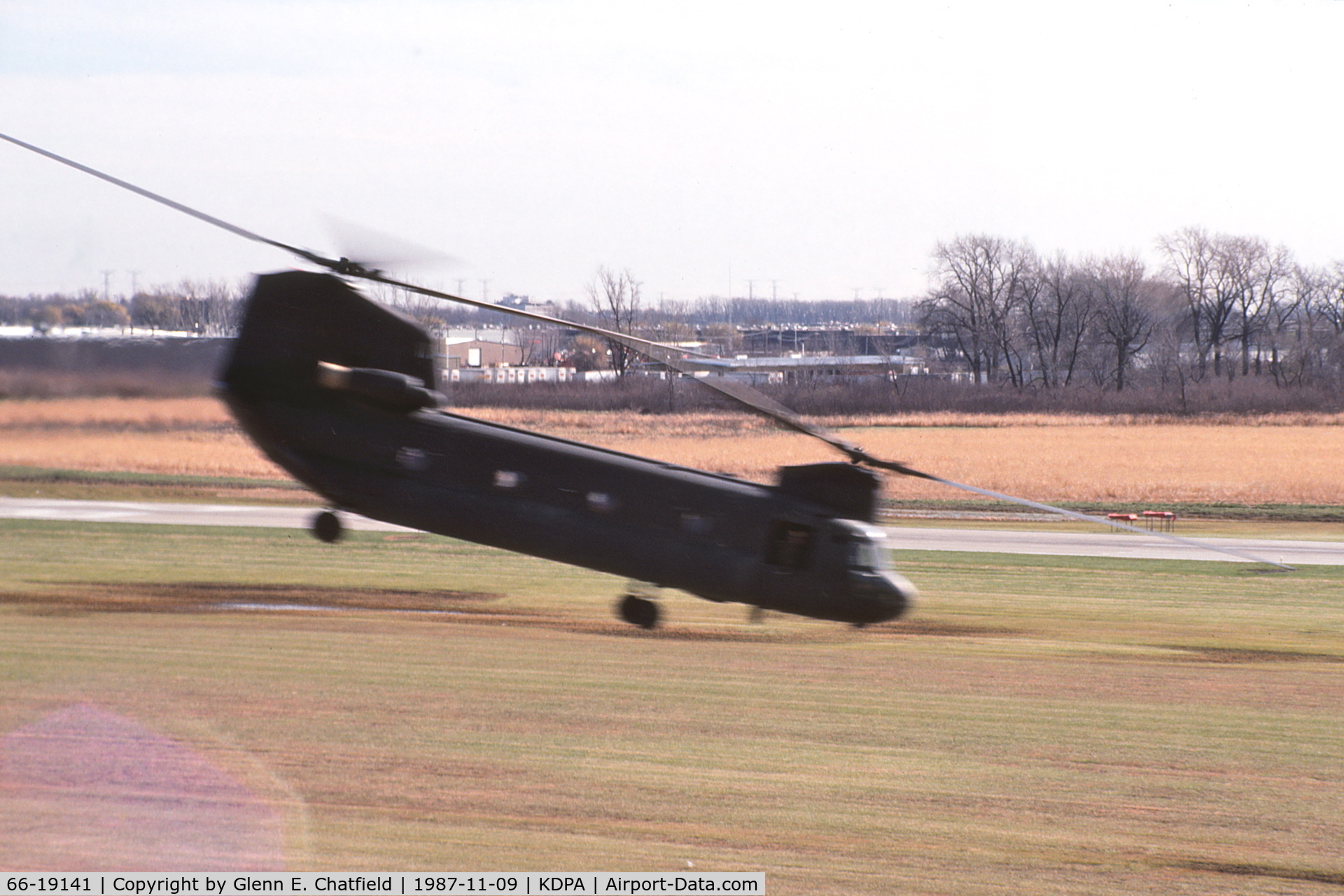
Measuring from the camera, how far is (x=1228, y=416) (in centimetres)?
5328

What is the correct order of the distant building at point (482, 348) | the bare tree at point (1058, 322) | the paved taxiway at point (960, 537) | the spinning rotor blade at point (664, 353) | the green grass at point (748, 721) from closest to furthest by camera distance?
the spinning rotor blade at point (664, 353) < the green grass at point (748, 721) < the distant building at point (482, 348) < the paved taxiway at point (960, 537) < the bare tree at point (1058, 322)

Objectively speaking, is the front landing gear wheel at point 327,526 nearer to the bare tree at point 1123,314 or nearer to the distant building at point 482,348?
the distant building at point 482,348

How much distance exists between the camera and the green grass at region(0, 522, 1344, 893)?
1073cm

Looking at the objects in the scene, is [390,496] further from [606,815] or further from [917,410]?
[917,410]

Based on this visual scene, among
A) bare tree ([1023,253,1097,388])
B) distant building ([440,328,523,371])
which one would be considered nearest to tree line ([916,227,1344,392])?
bare tree ([1023,253,1097,388])

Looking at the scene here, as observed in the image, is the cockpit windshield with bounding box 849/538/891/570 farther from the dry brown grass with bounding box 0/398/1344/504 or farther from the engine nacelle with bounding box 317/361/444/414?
the dry brown grass with bounding box 0/398/1344/504

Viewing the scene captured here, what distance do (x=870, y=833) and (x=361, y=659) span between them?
844cm

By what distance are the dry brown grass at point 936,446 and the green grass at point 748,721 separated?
3004mm

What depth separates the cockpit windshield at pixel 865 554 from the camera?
25.3 ft

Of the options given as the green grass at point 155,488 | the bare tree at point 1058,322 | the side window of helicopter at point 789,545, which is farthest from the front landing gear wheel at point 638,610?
the bare tree at point 1058,322

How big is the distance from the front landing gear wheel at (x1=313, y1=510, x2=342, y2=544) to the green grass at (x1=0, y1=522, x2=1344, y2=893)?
13.1ft

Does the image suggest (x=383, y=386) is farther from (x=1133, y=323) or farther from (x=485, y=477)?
(x=1133, y=323)

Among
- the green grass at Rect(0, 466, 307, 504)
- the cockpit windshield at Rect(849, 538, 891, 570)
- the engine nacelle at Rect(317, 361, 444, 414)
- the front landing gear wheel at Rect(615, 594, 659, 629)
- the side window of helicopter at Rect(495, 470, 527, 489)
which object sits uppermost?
the engine nacelle at Rect(317, 361, 444, 414)

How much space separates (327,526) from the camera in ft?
25.1
